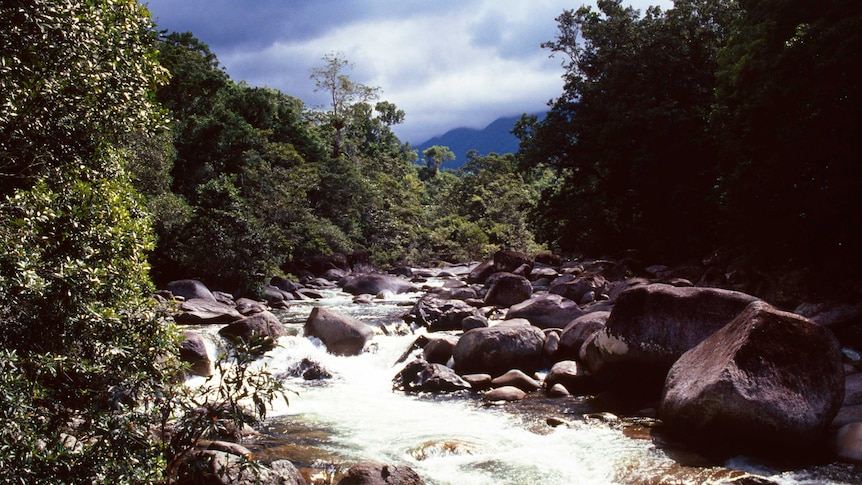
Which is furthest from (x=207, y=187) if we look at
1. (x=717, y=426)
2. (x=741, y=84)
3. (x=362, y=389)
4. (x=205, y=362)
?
(x=717, y=426)

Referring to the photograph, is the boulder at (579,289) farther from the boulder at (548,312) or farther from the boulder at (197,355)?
the boulder at (197,355)

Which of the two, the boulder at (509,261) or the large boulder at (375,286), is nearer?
the large boulder at (375,286)

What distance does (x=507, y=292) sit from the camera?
19156mm

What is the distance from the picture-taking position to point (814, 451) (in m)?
7.23

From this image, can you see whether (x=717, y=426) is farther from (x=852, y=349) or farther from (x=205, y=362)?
(x=205, y=362)

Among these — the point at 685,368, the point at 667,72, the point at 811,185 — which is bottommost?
the point at 685,368

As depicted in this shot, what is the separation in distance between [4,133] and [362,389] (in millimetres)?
8099

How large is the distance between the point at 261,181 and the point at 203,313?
491 inches

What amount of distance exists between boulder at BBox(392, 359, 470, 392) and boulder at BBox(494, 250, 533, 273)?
603 inches

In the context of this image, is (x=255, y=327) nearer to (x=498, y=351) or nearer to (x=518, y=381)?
(x=498, y=351)

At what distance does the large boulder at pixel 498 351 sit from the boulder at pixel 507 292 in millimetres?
6921

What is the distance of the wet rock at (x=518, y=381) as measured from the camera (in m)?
A: 10.9

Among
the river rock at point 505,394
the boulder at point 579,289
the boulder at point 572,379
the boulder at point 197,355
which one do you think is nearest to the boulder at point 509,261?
the boulder at point 579,289

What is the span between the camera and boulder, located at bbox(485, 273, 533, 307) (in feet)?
62.6
